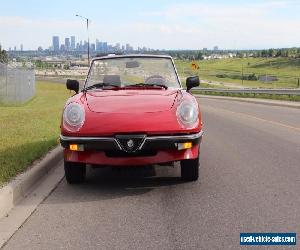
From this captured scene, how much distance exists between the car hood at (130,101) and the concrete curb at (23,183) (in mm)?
1240

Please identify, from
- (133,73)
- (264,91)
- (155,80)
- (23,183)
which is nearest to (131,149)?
(23,183)

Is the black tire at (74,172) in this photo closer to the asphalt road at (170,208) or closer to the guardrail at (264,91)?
the asphalt road at (170,208)

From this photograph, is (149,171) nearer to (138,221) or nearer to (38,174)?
(38,174)

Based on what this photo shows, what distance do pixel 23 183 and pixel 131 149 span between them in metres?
1.41

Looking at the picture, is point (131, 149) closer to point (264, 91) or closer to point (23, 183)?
point (23, 183)

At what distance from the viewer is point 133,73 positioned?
27.2ft

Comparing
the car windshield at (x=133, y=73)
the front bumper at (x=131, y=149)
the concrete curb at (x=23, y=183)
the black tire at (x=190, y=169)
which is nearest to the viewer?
the concrete curb at (x=23, y=183)

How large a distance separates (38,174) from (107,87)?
1.64 m

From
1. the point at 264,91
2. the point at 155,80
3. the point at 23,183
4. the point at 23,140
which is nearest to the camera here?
the point at 23,183

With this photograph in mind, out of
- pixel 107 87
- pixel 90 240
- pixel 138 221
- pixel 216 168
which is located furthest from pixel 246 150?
pixel 90 240

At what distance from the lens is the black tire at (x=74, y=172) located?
22.3 ft

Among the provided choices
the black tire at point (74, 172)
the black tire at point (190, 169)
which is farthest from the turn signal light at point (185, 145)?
the black tire at point (74, 172)

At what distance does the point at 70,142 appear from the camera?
6.43 metres

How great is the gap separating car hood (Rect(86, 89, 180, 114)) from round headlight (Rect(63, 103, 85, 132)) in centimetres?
15
